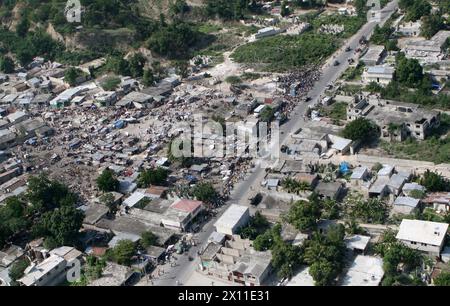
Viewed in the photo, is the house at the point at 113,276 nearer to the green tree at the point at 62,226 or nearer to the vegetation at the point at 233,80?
the green tree at the point at 62,226

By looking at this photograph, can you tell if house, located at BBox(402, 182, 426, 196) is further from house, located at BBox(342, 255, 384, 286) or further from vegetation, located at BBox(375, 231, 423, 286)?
house, located at BBox(342, 255, 384, 286)

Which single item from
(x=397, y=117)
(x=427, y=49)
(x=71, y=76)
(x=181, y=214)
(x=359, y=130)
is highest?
(x=427, y=49)

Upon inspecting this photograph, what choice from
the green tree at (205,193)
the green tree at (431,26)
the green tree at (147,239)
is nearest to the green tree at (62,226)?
the green tree at (147,239)

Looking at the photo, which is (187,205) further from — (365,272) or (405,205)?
(405,205)

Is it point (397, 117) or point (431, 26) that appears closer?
point (397, 117)

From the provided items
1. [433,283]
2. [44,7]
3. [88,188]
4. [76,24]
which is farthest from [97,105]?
[433,283]

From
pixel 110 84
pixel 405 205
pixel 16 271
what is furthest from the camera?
pixel 110 84

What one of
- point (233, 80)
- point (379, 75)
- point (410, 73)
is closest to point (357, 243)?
point (410, 73)
